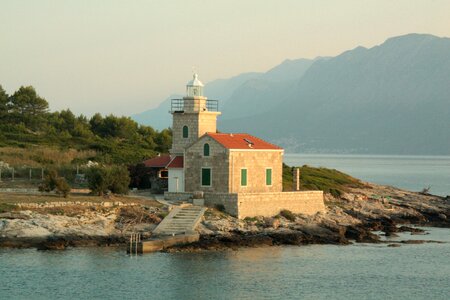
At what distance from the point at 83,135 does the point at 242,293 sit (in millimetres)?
51439

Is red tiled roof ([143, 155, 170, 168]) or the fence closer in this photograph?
red tiled roof ([143, 155, 170, 168])

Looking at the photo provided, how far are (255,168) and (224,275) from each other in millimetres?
13863

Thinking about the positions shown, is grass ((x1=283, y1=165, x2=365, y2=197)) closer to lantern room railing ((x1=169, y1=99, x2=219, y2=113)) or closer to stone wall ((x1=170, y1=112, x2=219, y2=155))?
stone wall ((x1=170, y1=112, x2=219, y2=155))

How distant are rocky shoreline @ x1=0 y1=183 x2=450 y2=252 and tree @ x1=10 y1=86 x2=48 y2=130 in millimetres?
40464

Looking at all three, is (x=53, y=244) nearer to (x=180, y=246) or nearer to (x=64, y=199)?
(x=180, y=246)

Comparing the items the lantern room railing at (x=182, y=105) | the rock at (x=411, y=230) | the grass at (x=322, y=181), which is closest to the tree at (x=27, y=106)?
the grass at (x=322, y=181)

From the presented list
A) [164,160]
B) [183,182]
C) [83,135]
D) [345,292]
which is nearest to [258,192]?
[183,182]

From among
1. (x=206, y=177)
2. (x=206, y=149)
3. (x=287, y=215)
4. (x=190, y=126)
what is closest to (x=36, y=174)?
(x=190, y=126)

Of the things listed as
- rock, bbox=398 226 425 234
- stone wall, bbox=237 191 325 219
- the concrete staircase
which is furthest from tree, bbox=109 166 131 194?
rock, bbox=398 226 425 234

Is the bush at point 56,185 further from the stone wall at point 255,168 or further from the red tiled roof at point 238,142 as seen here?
the stone wall at point 255,168

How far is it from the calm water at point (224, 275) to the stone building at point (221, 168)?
5.30 meters

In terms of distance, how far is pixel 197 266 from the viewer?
130 ft

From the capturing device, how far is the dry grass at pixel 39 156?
65250 mm

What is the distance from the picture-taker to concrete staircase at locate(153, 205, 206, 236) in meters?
44.9
